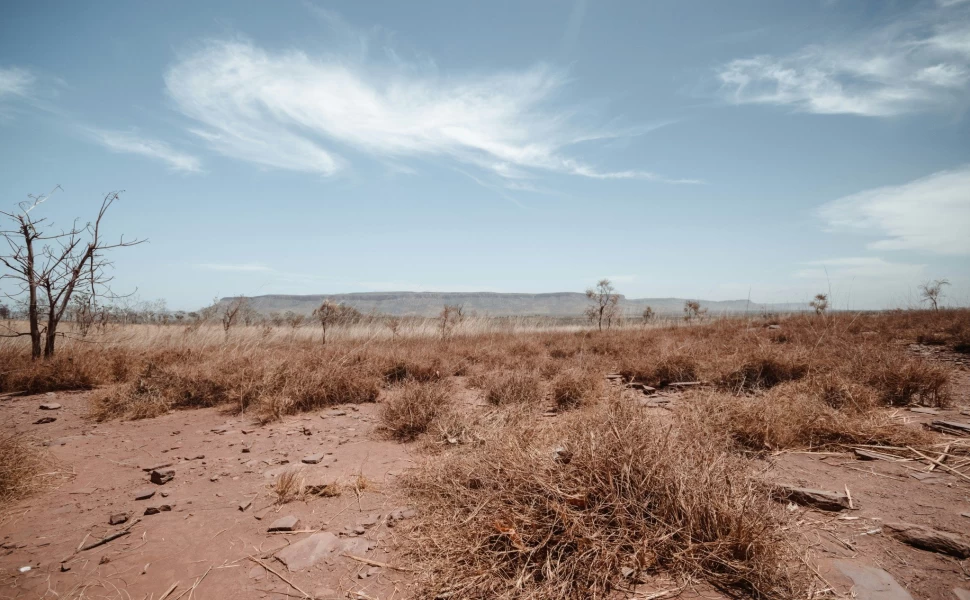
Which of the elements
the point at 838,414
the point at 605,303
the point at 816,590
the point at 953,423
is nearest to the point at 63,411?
the point at 816,590

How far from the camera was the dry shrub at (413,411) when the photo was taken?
178 inches

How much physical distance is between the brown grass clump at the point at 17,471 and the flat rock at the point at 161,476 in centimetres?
78

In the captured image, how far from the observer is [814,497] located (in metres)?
2.62

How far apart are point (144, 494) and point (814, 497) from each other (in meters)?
5.13

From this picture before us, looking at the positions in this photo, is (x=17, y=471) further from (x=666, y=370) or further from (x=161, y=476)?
(x=666, y=370)

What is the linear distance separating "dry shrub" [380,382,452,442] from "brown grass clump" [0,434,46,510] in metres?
2.93

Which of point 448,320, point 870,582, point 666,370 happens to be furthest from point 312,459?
point 448,320

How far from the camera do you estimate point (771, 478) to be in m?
2.93

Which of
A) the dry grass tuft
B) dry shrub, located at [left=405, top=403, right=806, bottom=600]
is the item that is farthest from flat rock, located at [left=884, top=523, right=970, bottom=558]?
the dry grass tuft

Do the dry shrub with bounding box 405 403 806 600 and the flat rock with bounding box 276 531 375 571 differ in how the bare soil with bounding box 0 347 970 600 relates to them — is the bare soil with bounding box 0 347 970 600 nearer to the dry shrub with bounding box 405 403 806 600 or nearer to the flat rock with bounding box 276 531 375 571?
the flat rock with bounding box 276 531 375 571

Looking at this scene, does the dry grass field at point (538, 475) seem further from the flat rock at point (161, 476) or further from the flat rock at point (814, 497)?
the flat rock at point (161, 476)

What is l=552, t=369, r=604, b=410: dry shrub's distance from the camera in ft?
17.2

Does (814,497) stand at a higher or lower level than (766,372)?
lower

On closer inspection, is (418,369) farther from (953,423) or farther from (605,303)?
(605,303)
